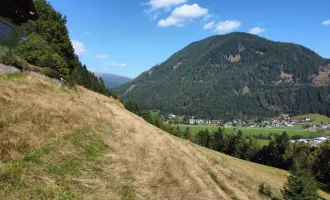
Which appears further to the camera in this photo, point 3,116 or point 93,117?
point 93,117

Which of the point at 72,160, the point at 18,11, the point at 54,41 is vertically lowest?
the point at 72,160

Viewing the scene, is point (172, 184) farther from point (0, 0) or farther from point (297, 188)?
point (297, 188)

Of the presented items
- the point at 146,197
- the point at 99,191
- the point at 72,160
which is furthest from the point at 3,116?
the point at 146,197

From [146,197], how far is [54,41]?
60338mm

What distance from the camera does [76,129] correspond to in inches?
816

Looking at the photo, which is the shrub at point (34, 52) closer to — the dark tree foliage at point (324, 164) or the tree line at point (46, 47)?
the tree line at point (46, 47)

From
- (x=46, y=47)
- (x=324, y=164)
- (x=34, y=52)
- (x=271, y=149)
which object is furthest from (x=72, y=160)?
(x=271, y=149)

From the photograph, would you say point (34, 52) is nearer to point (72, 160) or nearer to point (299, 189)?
point (72, 160)

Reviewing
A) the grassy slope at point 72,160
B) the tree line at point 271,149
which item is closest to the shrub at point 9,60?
the grassy slope at point 72,160

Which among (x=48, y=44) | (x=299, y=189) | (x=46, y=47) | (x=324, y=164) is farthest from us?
(x=324, y=164)

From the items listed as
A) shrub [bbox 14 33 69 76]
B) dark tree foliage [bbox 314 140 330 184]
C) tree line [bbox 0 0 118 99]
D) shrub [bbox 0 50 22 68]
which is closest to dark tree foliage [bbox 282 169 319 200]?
tree line [bbox 0 0 118 99]

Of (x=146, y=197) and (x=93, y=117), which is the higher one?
(x=93, y=117)

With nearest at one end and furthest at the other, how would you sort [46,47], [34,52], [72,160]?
[72,160] < [34,52] < [46,47]

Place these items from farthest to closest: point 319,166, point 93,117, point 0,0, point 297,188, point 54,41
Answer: point 319,166, point 54,41, point 297,188, point 93,117, point 0,0
